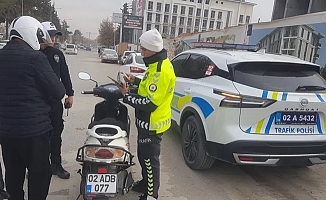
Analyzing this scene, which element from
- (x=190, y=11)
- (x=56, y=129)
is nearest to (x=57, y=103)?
(x=56, y=129)

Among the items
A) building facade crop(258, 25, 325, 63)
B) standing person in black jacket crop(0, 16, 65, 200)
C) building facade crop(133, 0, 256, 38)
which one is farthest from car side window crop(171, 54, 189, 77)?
building facade crop(133, 0, 256, 38)

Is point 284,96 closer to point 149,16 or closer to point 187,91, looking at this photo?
point 187,91

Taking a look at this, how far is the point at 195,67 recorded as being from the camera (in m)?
4.55

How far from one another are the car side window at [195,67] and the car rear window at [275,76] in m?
0.73

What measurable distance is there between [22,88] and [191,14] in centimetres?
9622

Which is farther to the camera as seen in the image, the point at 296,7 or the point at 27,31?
the point at 296,7

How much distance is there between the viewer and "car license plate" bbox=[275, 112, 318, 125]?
3.33 metres

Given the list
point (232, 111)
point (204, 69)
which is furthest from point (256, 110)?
point (204, 69)

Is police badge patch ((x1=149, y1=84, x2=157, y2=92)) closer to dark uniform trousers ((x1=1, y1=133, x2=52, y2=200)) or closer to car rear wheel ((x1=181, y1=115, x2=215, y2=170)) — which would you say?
dark uniform trousers ((x1=1, y1=133, x2=52, y2=200))

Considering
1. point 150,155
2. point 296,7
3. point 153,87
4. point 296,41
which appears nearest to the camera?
point 153,87

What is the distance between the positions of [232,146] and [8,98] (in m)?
2.28

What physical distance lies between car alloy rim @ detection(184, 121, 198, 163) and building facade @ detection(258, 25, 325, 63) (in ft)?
19.0

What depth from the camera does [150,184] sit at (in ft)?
9.91

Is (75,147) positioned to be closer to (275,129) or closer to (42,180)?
(42,180)
